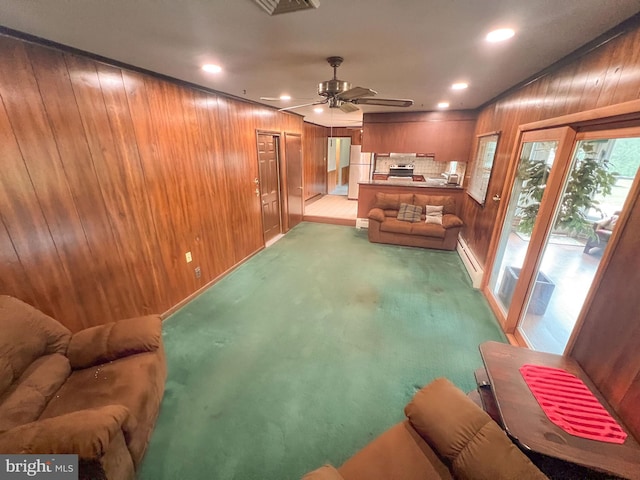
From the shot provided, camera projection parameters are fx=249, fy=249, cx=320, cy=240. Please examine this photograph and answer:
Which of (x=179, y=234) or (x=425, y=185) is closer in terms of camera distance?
(x=179, y=234)

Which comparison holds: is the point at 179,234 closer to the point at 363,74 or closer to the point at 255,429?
the point at 255,429

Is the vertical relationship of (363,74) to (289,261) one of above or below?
above

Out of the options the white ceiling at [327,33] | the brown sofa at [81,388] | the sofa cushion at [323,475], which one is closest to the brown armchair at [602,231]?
the white ceiling at [327,33]

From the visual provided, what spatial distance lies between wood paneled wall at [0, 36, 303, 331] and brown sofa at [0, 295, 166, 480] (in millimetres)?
389

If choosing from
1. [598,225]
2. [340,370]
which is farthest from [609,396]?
[340,370]

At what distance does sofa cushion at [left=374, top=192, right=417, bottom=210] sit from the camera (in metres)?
4.96

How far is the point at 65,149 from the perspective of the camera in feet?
5.86

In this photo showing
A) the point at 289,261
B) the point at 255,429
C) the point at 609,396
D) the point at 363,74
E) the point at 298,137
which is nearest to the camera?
the point at 609,396

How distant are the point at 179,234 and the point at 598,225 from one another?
373cm

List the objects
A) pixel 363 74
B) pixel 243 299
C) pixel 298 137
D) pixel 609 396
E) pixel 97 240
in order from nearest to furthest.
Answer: pixel 609 396
pixel 97 240
pixel 363 74
pixel 243 299
pixel 298 137

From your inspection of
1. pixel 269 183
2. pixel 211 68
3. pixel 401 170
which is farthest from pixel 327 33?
pixel 401 170

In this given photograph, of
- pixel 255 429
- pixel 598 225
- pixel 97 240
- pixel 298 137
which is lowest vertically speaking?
pixel 255 429

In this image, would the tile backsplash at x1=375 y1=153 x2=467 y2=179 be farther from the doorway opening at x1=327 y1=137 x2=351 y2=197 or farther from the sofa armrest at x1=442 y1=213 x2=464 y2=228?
the doorway opening at x1=327 y1=137 x2=351 y2=197

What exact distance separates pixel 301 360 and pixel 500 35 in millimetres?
2746
